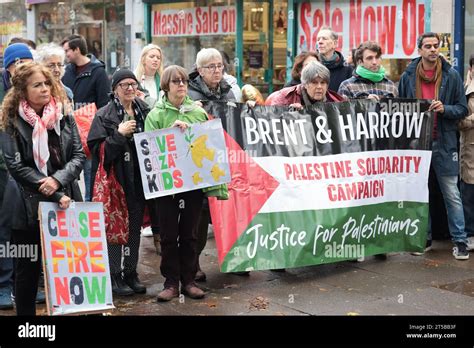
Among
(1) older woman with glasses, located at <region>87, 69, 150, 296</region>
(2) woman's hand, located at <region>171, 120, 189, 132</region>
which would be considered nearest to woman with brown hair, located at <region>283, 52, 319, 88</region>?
(1) older woman with glasses, located at <region>87, 69, 150, 296</region>

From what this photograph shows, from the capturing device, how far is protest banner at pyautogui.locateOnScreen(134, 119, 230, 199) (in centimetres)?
619

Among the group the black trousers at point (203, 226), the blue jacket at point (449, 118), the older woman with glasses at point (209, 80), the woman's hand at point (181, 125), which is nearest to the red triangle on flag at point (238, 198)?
the black trousers at point (203, 226)

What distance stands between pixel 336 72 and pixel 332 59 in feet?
0.51

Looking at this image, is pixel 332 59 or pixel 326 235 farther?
pixel 332 59

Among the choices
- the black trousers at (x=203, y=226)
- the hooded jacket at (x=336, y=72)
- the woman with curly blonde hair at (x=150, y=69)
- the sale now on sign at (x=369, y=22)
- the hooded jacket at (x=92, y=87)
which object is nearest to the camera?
the black trousers at (x=203, y=226)

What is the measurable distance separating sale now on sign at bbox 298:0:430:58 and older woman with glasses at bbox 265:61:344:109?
15.8ft

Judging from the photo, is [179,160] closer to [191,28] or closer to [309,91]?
[309,91]

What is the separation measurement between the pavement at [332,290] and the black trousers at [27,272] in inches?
34.7

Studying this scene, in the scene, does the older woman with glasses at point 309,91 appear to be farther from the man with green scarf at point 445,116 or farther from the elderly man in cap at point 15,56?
the elderly man in cap at point 15,56

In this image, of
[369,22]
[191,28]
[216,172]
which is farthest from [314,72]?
[191,28]

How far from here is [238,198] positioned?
6.76 m

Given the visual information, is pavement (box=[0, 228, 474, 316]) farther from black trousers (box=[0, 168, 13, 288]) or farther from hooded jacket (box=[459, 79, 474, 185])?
hooded jacket (box=[459, 79, 474, 185])

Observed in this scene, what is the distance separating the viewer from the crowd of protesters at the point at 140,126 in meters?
5.14

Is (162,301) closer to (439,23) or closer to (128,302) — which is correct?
(128,302)
